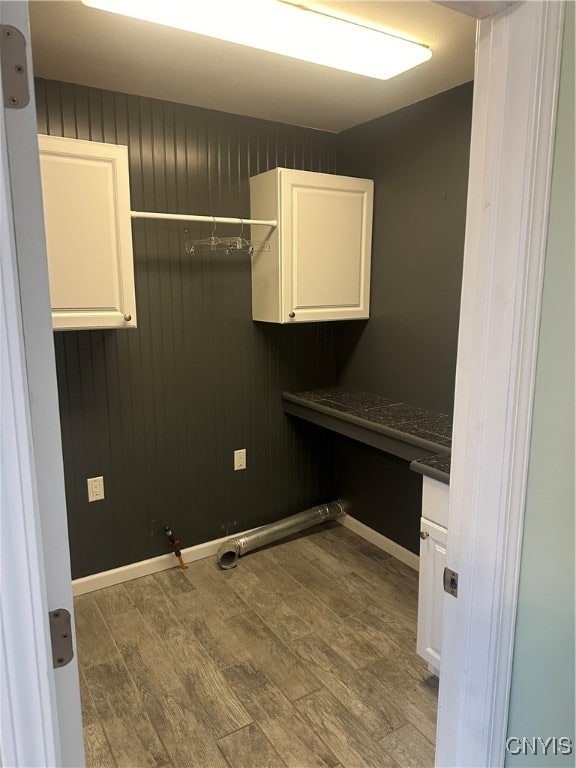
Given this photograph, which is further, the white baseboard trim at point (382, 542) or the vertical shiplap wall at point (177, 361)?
the white baseboard trim at point (382, 542)

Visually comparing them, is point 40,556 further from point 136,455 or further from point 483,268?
point 136,455

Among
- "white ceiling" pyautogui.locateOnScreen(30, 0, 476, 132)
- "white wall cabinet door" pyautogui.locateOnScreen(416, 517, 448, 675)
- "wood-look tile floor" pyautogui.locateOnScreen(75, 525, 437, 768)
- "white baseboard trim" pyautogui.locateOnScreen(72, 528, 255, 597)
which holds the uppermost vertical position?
"white ceiling" pyautogui.locateOnScreen(30, 0, 476, 132)

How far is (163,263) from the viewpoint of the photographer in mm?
2645

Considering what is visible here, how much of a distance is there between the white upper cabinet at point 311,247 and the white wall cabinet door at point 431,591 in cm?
131

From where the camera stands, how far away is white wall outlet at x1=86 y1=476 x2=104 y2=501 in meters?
2.64

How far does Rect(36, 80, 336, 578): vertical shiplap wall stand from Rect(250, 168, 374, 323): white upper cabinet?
0.16m

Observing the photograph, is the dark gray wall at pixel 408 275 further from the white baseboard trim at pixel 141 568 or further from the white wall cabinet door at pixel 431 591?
the white baseboard trim at pixel 141 568

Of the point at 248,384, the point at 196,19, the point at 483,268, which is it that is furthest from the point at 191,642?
the point at 196,19

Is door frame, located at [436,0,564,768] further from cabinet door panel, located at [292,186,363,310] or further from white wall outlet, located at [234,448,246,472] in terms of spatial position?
white wall outlet, located at [234,448,246,472]

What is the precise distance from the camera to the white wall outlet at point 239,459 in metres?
3.07

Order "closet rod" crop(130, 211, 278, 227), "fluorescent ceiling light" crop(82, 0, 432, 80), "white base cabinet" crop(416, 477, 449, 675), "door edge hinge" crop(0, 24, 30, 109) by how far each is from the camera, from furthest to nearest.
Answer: "closet rod" crop(130, 211, 278, 227), "white base cabinet" crop(416, 477, 449, 675), "fluorescent ceiling light" crop(82, 0, 432, 80), "door edge hinge" crop(0, 24, 30, 109)

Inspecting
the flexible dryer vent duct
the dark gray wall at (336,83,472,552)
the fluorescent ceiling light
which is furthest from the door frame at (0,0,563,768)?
the flexible dryer vent duct

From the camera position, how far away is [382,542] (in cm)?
310

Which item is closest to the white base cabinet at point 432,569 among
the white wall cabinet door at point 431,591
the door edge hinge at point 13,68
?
the white wall cabinet door at point 431,591
